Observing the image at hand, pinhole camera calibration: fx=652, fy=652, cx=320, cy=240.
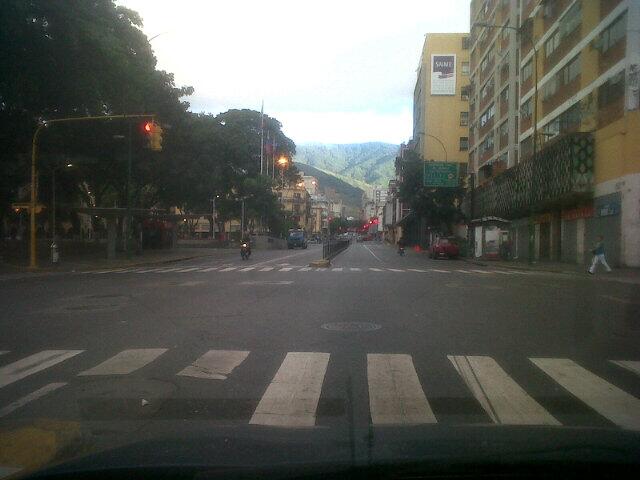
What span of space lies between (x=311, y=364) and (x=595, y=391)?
3317 millimetres

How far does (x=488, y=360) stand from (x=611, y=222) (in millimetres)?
25946

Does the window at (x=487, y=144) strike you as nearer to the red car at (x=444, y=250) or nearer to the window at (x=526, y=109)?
the window at (x=526, y=109)

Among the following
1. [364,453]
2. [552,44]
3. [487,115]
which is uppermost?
[552,44]

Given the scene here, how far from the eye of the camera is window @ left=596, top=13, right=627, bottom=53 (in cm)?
2972

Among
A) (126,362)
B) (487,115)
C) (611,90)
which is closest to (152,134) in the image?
(126,362)

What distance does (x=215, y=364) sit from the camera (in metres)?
8.27

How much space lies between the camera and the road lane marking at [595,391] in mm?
6020

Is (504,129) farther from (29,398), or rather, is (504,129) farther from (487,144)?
(29,398)

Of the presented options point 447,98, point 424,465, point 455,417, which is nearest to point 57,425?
point 455,417

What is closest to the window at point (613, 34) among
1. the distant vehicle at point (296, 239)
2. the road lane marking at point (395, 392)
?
the road lane marking at point (395, 392)

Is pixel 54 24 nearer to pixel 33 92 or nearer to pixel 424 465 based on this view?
pixel 33 92

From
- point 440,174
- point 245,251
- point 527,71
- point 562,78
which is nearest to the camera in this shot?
point 562,78

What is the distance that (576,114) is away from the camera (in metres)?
36.7

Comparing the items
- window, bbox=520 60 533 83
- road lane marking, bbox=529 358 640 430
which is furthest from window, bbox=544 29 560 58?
road lane marking, bbox=529 358 640 430
